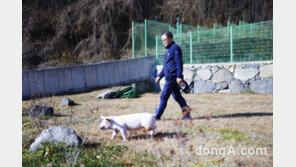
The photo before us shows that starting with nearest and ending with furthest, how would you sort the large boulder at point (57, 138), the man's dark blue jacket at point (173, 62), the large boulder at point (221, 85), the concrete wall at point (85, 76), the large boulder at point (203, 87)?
the large boulder at point (57, 138) < the man's dark blue jacket at point (173, 62) < the concrete wall at point (85, 76) < the large boulder at point (221, 85) < the large boulder at point (203, 87)

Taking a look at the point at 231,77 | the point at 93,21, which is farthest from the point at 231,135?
the point at 93,21

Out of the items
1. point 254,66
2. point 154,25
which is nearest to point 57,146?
point 254,66

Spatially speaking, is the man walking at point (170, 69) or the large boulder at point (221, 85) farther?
the large boulder at point (221, 85)

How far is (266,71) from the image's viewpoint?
8.94 metres

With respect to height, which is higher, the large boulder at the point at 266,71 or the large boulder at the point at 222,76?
the large boulder at the point at 266,71

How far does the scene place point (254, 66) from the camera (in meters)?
9.20

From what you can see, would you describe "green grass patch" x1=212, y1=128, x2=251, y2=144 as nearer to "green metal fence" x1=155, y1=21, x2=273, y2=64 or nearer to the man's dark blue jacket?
the man's dark blue jacket

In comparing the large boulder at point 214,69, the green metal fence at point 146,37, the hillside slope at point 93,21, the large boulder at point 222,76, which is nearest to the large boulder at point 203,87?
the large boulder at point 222,76

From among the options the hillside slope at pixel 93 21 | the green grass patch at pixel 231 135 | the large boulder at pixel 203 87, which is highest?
the hillside slope at pixel 93 21

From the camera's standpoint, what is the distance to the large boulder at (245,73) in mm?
9184

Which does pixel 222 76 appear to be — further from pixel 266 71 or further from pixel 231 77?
pixel 266 71

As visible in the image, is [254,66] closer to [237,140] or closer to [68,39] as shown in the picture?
[237,140]

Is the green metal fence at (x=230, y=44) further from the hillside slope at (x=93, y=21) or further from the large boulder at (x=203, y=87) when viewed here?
the hillside slope at (x=93, y=21)

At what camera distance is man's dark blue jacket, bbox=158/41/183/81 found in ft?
15.6
